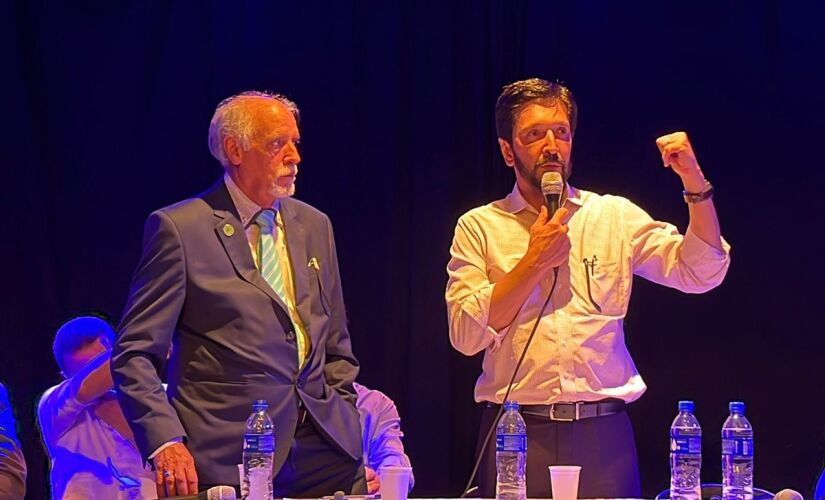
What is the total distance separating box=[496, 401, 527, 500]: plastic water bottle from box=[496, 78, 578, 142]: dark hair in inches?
37.8

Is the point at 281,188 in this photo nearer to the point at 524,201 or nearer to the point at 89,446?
the point at 524,201

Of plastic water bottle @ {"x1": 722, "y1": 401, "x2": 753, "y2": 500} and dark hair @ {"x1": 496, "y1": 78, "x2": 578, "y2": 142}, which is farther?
dark hair @ {"x1": 496, "y1": 78, "x2": 578, "y2": 142}

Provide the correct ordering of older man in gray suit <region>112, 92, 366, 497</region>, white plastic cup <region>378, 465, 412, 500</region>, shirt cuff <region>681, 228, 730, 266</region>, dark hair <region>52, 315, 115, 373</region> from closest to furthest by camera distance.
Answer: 1. white plastic cup <region>378, 465, 412, 500</region>
2. older man in gray suit <region>112, 92, 366, 497</region>
3. shirt cuff <region>681, 228, 730, 266</region>
4. dark hair <region>52, 315, 115, 373</region>

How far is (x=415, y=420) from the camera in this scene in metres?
4.62

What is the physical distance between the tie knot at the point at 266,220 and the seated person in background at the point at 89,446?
144 centimetres

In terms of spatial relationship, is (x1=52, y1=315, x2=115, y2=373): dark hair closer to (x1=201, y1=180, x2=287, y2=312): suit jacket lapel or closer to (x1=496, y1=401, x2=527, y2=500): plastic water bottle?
(x1=201, y1=180, x2=287, y2=312): suit jacket lapel

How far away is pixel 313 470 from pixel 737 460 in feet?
3.52

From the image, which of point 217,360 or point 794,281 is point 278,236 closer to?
point 217,360

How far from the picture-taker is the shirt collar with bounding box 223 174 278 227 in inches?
120

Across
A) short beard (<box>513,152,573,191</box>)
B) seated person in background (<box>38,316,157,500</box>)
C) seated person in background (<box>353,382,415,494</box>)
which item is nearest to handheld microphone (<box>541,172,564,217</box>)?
short beard (<box>513,152,573,191</box>)

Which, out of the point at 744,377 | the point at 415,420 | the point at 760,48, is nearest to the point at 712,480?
the point at 744,377

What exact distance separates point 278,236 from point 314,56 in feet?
6.04

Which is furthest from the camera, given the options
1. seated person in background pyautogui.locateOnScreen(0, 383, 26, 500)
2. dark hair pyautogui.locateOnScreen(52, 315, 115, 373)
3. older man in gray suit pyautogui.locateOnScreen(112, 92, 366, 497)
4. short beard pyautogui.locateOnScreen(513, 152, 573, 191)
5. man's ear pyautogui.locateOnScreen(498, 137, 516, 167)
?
dark hair pyautogui.locateOnScreen(52, 315, 115, 373)

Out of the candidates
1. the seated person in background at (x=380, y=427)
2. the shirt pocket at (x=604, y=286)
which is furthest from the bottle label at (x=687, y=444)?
the seated person in background at (x=380, y=427)
